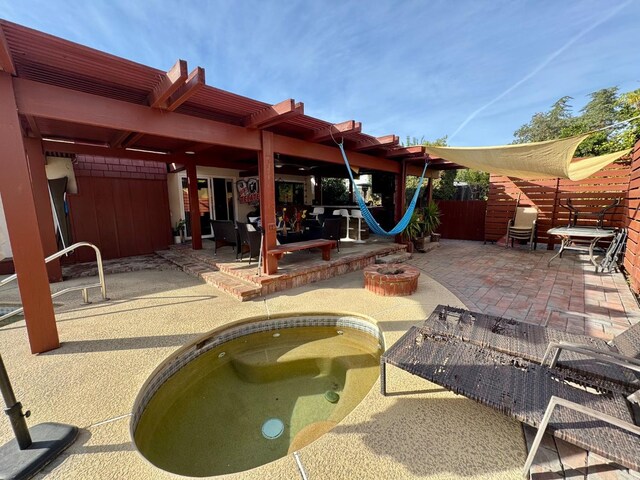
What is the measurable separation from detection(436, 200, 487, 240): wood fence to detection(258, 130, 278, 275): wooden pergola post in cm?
776

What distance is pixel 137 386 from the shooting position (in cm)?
214

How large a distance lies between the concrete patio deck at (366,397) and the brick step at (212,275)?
0.51 ft

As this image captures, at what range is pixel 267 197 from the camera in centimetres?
459

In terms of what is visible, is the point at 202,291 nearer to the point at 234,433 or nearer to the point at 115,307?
the point at 115,307

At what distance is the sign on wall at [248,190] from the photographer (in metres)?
8.44

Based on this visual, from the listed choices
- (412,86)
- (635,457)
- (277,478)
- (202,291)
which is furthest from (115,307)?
(412,86)

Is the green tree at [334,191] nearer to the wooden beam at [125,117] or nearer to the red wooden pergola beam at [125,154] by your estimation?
the red wooden pergola beam at [125,154]

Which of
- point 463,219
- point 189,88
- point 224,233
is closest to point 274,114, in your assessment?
point 189,88

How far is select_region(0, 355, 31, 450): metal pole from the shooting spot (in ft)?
5.01

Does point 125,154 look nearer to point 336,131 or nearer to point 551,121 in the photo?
→ point 336,131

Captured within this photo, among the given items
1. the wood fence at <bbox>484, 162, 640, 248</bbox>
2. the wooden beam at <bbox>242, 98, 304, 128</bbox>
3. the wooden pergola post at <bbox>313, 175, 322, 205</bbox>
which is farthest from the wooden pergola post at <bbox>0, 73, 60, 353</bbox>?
the wood fence at <bbox>484, 162, 640, 248</bbox>

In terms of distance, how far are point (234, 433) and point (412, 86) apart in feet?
40.7

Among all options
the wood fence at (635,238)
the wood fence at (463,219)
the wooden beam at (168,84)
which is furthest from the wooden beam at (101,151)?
the wood fence at (463,219)

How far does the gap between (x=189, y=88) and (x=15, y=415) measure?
288 centimetres
